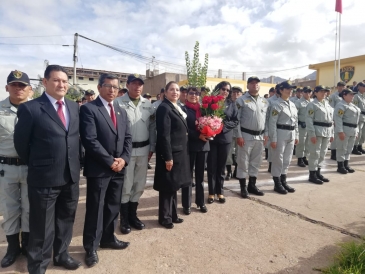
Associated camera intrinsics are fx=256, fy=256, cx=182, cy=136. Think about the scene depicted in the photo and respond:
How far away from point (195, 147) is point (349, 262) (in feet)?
7.45

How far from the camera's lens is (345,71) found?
61.7 feet

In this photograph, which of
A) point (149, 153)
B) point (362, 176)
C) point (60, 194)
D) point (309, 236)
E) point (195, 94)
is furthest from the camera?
point (362, 176)

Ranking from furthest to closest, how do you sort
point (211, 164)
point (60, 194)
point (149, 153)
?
point (211, 164) < point (149, 153) < point (60, 194)

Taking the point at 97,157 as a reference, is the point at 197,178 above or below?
below

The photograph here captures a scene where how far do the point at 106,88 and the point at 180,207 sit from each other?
2.38 metres

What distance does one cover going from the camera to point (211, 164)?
14.0 feet

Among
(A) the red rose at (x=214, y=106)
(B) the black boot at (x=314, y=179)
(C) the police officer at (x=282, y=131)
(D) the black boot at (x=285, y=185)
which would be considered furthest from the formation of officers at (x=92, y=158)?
(B) the black boot at (x=314, y=179)

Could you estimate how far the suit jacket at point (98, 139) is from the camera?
269cm

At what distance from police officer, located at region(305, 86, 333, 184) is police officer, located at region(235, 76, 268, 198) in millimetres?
1547

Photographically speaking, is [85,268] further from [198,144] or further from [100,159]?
[198,144]

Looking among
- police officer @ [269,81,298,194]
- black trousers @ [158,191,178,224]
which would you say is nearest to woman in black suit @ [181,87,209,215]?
black trousers @ [158,191,178,224]

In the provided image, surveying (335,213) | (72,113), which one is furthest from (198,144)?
(335,213)

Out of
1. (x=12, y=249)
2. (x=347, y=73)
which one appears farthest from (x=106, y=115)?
(x=347, y=73)

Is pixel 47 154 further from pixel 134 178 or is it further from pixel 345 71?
pixel 345 71
